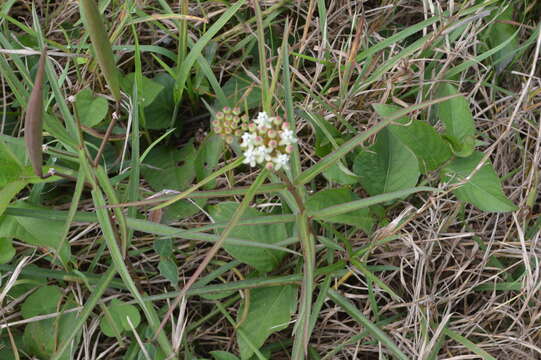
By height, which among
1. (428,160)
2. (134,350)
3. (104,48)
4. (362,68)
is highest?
(104,48)

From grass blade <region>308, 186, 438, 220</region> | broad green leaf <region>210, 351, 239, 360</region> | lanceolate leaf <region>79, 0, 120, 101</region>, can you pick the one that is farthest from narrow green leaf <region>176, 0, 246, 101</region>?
broad green leaf <region>210, 351, 239, 360</region>

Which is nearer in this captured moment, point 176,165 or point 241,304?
point 241,304

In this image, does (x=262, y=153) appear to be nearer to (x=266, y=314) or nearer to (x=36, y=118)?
(x=36, y=118)

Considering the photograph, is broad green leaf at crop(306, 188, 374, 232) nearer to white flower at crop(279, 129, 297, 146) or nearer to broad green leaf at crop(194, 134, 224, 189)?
broad green leaf at crop(194, 134, 224, 189)

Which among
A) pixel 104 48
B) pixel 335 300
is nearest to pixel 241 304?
pixel 335 300

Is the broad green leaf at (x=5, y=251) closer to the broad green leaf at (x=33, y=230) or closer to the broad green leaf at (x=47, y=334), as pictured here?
the broad green leaf at (x=33, y=230)

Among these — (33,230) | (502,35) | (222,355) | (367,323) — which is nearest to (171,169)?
(33,230)

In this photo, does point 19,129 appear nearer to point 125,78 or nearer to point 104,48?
point 125,78

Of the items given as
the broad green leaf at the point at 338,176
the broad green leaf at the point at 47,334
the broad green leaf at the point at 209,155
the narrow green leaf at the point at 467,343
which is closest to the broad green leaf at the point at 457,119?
the broad green leaf at the point at 338,176
